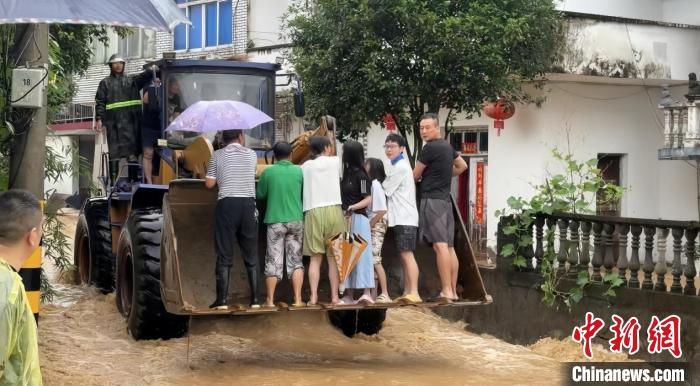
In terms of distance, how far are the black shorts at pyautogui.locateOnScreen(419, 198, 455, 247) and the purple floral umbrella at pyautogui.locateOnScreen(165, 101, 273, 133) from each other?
181 centimetres

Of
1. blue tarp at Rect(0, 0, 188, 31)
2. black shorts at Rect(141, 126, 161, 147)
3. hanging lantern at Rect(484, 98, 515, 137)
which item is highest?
hanging lantern at Rect(484, 98, 515, 137)

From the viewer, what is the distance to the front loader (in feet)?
30.2

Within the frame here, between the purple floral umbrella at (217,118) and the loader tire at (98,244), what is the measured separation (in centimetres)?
357

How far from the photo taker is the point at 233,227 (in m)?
8.86

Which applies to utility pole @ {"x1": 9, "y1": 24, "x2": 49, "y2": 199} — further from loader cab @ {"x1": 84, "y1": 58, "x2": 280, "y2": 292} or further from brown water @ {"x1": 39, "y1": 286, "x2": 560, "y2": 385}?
loader cab @ {"x1": 84, "y1": 58, "x2": 280, "y2": 292}

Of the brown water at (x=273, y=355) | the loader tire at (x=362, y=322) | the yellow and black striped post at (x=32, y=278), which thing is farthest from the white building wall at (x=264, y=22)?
the yellow and black striped post at (x=32, y=278)

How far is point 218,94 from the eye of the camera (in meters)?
11.0

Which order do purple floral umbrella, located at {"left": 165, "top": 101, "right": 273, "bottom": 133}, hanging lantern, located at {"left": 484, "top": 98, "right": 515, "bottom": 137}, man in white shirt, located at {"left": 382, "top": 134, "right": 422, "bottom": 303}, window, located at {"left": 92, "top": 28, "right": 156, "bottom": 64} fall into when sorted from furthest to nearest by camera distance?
window, located at {"left": 92, "top": 28, "right": 156, "bottom": 64}
hanging lantern, located at {"left": 484, "top": 98, "right": 515, "bottom": 137}
purple floral umbrella, located at {"left": 165, "top": 101, "right": 273, "bottom": 133}
man in white shirt, located at {"left": 382, "top": 134, "right": 422, "bottom": 303}

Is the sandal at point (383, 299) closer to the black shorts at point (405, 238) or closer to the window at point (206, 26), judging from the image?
the black shorts at point (405, 238)

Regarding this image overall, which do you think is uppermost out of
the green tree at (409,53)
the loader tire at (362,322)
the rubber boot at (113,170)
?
the green tree at (409,53)

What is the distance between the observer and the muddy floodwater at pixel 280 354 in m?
9.01

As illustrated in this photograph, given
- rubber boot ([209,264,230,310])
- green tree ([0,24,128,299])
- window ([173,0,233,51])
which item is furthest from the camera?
window ([173,0,233,51])

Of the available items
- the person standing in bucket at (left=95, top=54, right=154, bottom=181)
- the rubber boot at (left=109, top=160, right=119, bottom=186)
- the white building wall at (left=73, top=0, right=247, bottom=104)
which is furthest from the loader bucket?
the white building wall at (left=73, top=0, right=247, bottom=104)

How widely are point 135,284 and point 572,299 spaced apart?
481 cm
